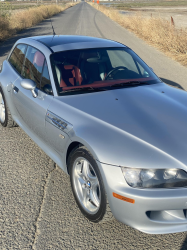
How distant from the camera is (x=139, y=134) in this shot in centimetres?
256

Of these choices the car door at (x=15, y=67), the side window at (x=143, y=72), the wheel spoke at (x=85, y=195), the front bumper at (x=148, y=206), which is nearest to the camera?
the front bumper at (x=148, y=206)

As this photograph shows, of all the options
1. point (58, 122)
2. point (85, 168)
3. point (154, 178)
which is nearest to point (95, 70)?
point (58, 122)

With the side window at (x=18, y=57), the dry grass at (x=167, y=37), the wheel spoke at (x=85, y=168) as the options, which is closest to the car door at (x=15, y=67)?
the side window at (x=18, y=57)

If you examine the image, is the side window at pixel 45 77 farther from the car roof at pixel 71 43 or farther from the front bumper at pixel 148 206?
the front bumper at pixel 148 206

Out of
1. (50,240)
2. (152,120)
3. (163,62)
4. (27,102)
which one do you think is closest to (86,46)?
(27,102)

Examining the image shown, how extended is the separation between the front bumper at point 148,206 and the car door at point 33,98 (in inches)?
54.2

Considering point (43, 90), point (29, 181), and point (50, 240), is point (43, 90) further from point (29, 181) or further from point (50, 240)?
point (50, 240)

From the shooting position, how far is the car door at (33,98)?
11.3 feet

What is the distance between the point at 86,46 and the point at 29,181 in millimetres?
1947

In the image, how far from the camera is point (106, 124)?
8.89 ft

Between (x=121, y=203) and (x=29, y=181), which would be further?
(x=29, y=181)

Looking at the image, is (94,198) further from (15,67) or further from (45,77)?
(15,67)

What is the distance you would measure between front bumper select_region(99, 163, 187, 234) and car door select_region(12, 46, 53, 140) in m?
1.38

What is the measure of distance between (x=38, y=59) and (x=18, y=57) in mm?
968
